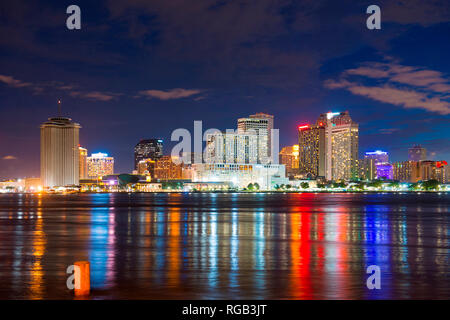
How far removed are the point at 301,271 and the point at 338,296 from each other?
5.33m

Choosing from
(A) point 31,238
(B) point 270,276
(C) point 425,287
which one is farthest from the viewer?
(A) point 31,238

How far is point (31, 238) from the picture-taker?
126ft

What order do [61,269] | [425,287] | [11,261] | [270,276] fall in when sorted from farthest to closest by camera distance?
[11,261] < [61,269] < [270,276] < [425,287]

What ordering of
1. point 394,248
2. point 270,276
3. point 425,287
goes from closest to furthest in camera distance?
point 425,287 → point 270,276 → point 394,248

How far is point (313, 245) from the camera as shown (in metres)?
33.2

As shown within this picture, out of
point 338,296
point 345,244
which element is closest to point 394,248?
point 345,244

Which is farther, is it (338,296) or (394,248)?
(394,248)

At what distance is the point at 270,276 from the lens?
2131cm
